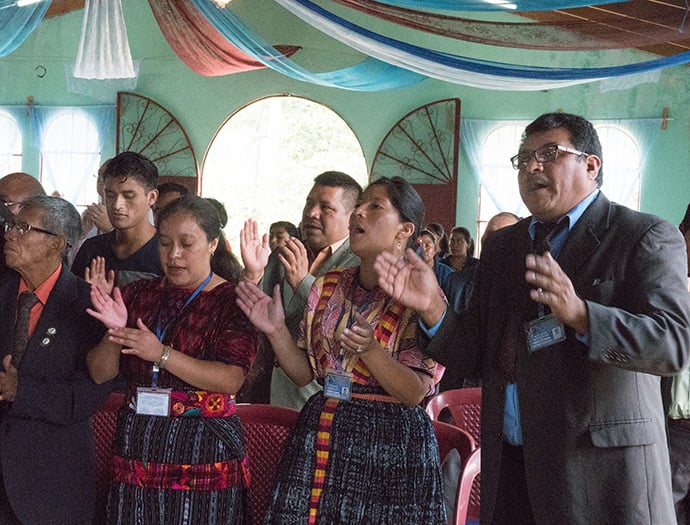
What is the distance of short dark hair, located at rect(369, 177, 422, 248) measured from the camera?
7.85 feet

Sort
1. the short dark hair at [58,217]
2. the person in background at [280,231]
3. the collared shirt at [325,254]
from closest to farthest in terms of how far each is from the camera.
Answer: the short dark hair at [58,217]
the collared shirt at [325,254]
the person in background at [280,231]

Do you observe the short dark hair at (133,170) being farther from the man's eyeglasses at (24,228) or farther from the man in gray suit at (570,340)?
the man in gray suit at (570,340)

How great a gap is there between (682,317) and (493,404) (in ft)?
1.63

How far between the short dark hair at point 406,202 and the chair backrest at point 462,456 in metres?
0.74

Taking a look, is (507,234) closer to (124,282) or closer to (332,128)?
(124,282)

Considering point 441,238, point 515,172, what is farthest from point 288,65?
point 515,172

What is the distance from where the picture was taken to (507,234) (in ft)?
7.03

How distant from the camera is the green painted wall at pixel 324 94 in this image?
9.98 meters

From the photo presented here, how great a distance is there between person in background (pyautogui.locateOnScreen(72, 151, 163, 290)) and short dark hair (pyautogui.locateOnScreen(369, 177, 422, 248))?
1116mm

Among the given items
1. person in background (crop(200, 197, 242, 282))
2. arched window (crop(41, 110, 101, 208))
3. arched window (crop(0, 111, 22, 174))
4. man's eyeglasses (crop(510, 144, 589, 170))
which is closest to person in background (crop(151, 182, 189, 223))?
person in background (crop(200, 197, 242, 282))

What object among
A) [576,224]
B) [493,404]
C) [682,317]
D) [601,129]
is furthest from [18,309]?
[601,129]

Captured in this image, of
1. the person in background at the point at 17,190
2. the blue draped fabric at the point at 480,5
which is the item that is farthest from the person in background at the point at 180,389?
the blue draped fabric at the point at 480,5

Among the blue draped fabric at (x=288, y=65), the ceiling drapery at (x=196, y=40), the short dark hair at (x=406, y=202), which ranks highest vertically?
the ceiling drapery at (x=196, y=40)

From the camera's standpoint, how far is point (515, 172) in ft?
33.2
